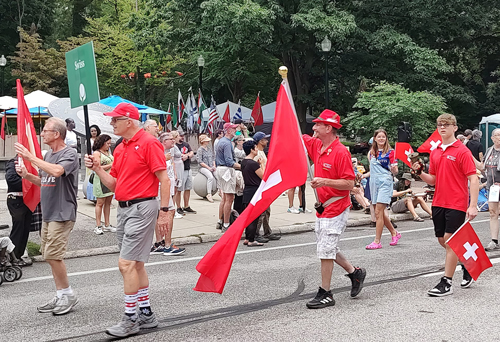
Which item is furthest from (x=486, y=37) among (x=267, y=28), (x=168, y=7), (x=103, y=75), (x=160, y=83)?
(x=103, y=75)

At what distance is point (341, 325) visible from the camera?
214 inches

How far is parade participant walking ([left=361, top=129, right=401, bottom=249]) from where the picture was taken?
975cm

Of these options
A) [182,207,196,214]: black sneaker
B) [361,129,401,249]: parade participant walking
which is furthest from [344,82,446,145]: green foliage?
[361,129,401,249]: parade participant walking

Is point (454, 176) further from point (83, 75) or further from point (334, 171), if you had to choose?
point (83, 75)

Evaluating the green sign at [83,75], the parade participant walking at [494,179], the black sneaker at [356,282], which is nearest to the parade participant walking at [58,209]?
the green sign at [83,75]

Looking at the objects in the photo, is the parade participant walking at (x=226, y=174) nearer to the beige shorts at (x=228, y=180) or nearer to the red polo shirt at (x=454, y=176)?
the beige shorts at (x=228, y=180)

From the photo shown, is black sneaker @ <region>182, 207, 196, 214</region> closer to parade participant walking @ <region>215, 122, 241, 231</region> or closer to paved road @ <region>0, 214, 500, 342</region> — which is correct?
parade participant walking @ <region>215, 122, 241, 231</region>

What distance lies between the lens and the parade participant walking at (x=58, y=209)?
6039mm

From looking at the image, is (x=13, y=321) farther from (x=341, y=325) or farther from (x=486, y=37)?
(x=486, y=37)

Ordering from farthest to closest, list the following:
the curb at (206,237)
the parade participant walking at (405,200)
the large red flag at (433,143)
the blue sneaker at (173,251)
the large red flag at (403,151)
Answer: the parade participant walking at (405,200) → the curb at (206,237) → the blue sneaker at (173,251) → the large red flag at (403,151) → the large red flag at (433,143)

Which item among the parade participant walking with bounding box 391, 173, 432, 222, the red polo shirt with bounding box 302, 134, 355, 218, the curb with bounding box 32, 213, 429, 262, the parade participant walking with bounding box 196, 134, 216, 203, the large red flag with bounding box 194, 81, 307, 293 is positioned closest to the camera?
the large red flag with bounding box 194, 81, 307, 293

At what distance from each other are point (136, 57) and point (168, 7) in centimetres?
1328

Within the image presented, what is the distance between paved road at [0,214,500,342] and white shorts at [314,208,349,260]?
0.56 meters

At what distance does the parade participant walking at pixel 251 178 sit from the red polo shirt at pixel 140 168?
4897mm
